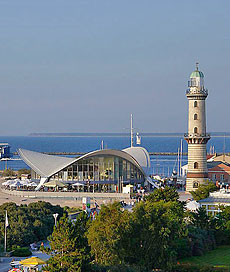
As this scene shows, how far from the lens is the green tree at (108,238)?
26.1 metres

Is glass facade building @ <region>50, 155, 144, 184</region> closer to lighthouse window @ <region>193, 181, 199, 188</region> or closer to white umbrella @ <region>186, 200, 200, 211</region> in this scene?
lighthouse window @ <region>193, 181, 199, 188</region>

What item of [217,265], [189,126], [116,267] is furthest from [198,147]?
[116,267]

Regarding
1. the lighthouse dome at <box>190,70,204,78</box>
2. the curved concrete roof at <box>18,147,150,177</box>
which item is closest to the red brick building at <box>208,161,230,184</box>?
the curved concrete roof at <box>18,147,150,177</box>

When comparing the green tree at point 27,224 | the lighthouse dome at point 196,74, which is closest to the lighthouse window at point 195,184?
the lighthouse dome at point 196,74

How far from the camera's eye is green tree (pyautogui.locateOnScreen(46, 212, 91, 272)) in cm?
2330

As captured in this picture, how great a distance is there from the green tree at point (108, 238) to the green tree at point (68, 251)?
2072 millimetres

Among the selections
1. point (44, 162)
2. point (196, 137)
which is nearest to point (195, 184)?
point (196, 137)

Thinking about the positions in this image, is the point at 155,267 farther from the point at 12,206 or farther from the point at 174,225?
the point at 12,206

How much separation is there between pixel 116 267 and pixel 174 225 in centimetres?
577

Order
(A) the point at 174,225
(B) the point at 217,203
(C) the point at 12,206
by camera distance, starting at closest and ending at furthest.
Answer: (A) the point at 174,225, (C) the point at 12,206, (B) the point at 217,203

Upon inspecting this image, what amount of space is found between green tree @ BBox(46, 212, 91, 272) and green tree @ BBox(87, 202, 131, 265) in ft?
6.80

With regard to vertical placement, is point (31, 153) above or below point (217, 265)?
above

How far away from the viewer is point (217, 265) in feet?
98.6

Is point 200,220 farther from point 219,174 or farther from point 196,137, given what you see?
point 219,174
